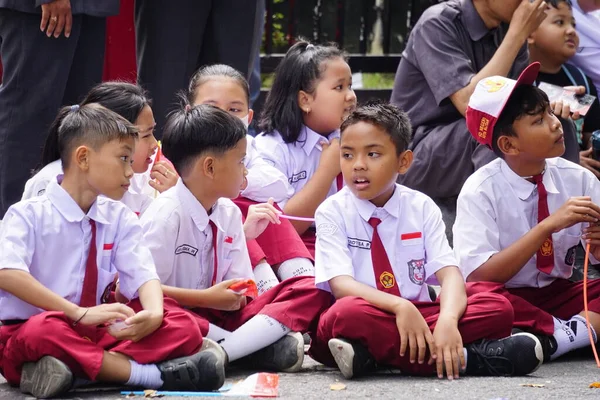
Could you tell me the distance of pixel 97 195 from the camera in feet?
11.0

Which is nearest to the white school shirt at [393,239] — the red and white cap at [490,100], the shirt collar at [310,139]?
the red and white cap at [490,100]

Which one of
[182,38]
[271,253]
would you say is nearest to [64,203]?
[271,253]

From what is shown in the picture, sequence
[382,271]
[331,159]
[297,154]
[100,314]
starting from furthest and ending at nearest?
[297,154] < [331,159] < [382,271] < [100,314]

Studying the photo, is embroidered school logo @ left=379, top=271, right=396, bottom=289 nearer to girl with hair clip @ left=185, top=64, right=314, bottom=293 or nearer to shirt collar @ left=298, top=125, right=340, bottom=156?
girl with hair clip @ left=185, top=64, right=314, bottom=293

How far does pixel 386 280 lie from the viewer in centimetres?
362

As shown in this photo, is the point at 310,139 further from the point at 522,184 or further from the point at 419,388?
the point at 419,388

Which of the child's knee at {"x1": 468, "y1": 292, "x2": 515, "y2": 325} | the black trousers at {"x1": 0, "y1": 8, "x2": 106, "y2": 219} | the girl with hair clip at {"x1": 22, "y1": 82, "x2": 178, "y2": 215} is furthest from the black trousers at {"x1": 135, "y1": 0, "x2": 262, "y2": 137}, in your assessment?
the child's knee at {"x1": 468, "y1": 292, "x2": 515, "y2": 325}

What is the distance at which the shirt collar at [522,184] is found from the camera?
3971 mm

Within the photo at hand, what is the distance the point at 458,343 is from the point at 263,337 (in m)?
0.62

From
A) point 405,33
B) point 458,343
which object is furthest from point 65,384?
point 405,33

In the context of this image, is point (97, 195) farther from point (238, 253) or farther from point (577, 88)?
point (577, 88)

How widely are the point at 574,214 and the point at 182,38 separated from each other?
2.16 meters

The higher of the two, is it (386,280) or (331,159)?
(331,159)

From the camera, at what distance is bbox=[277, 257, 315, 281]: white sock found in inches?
165
